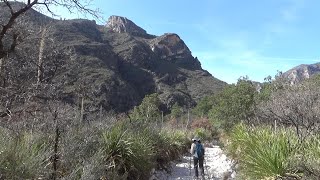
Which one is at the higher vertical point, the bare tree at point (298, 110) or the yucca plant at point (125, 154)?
the bare tree at point (298, 110)

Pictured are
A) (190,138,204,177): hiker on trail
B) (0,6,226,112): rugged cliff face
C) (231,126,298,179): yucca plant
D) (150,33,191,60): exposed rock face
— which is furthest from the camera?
(150,33,191,60): exposed rock face

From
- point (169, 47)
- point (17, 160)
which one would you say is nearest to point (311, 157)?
point (17, 160)

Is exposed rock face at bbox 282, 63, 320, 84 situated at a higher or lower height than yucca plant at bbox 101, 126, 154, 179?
higher

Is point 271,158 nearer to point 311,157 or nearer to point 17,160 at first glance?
point 311,157

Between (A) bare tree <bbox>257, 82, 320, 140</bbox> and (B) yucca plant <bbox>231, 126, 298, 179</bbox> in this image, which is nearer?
(B) yucca plant <bbox>231, 126, 298, 179</bbox>

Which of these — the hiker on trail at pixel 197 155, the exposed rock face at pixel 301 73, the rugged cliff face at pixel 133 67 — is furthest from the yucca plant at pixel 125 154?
the rugged cliff face at pixel 133 67

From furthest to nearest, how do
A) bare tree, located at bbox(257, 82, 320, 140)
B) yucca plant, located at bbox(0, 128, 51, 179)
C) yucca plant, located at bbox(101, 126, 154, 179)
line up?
bare tree, located at bbox(257, 82, 320, 140)
yucca plant, located at bbox(101, 126, 154, 179)
yucca plant, located at bbox(0, 128, 51, 179)

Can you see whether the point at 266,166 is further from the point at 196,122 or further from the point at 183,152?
the point at 196,122

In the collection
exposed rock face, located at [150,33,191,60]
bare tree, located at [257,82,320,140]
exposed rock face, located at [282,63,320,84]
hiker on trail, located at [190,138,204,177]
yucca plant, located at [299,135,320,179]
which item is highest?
exposed rock face, located at [150,33,191,60]

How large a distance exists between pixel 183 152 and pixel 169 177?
25.6 feet

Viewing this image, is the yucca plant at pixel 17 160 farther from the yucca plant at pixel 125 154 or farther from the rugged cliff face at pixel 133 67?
the rugged cliff face at pixel 133 67

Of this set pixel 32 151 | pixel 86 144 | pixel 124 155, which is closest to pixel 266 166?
pixel 124 155

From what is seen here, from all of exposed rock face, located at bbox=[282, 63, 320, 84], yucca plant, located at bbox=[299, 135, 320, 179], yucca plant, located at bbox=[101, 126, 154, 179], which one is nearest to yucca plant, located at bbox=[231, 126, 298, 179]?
yucca plant, located at bbox=[299, 135, 320, 179]

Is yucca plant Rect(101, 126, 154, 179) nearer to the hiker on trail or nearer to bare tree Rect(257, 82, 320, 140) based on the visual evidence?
the hiker on trail
